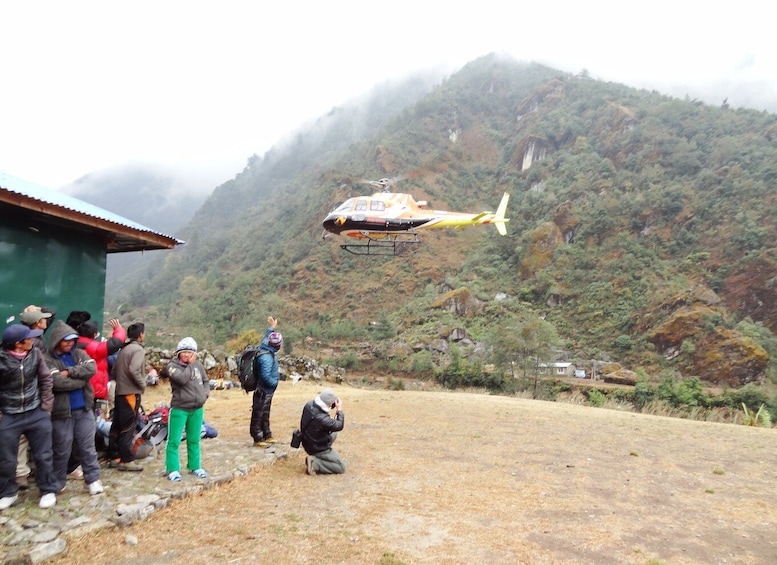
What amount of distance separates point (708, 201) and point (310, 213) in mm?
48099

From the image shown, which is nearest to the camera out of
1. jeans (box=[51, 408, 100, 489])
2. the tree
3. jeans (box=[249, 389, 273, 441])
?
jeans (box=[51, 408, 100, 489])

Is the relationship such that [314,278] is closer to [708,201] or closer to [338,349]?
[338,349]

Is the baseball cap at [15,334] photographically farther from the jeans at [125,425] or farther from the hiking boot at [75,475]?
the hiking boot at [75,475]

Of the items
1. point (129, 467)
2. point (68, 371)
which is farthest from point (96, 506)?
point (68, 371)

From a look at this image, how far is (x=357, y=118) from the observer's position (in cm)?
13225

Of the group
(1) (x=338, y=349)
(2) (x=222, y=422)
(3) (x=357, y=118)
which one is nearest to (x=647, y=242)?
(1) (x=338, y=349)

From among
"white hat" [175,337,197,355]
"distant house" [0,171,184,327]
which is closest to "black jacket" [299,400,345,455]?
"white hat" [175,337,197,355]

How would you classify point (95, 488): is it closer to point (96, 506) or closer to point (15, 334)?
point (96, 506)

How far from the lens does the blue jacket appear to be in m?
6.30

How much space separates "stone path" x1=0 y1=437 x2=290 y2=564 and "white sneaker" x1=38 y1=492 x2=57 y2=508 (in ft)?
0.16

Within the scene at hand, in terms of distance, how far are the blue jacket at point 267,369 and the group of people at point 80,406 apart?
30.8 inches

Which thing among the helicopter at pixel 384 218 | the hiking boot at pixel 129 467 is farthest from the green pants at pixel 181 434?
the helicopter at pixel 384 218

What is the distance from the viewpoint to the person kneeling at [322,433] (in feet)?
18.7

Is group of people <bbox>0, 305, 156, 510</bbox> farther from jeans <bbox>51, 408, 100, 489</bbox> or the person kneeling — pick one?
the person kneeling
